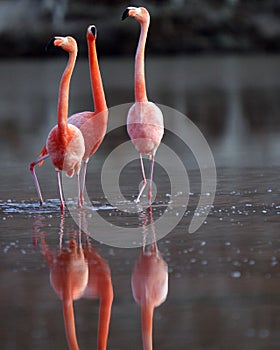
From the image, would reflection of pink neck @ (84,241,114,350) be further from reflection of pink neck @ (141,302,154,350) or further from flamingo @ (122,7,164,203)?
flamingo @ (122,7,164,203)

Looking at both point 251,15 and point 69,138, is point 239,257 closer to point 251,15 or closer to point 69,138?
point 69,138

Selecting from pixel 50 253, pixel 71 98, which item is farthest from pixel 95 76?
pixel 71 98

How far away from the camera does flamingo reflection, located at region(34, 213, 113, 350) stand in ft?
16.1

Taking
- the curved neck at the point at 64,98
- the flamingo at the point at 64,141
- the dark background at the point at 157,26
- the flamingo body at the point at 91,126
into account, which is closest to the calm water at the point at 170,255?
the flamingo at the point at 64,141

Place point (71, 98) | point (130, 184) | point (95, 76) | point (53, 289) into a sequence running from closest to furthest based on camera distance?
point (53, 289), point (95, 76), point (130, 184), point (71, 98)

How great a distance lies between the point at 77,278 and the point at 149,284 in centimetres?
46

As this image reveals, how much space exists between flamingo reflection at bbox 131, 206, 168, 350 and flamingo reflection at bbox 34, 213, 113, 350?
17 centimetres

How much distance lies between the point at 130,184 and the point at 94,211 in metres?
1.34

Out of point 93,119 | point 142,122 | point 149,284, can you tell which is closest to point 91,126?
point 93,119

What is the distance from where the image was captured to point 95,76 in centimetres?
823

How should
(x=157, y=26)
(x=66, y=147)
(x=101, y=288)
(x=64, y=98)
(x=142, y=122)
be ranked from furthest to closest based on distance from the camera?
(x=157, y=26), (x=142, y=122), (x=64, y=98), (x=66, y=147), (x=101, y=288)

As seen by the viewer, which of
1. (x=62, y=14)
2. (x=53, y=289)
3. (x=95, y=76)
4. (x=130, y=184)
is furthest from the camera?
(x=62, y=14)

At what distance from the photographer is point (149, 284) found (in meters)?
5.62

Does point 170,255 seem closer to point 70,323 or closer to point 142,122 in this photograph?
point 70,323
